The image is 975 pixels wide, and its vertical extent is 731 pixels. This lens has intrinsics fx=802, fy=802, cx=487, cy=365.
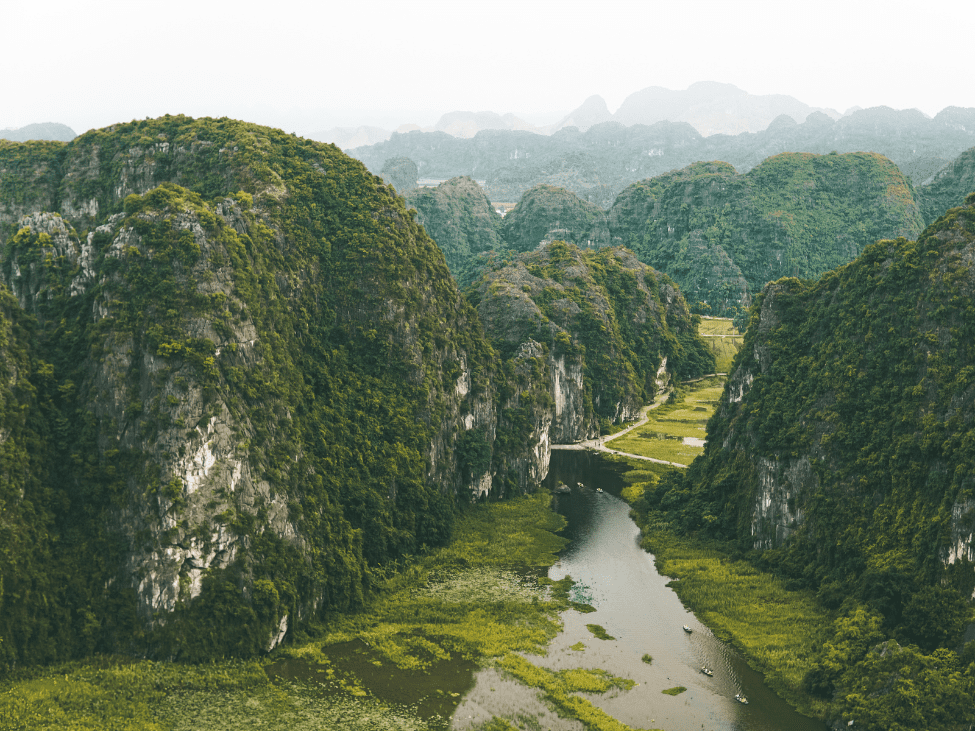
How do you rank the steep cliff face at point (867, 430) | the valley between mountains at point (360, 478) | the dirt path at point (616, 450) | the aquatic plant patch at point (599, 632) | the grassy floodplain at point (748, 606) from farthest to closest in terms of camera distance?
the dirt path at point (616, 450)
the aquatic plant patch at point (599, 632)
the steep cliff face at point (867, 430)
the grassy floodplain at point (748, 606)
the valley between mountains at point (360, 478)

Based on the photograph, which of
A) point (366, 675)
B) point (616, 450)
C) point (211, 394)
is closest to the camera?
point (366, 675)

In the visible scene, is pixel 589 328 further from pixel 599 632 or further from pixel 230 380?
pixel 230 380

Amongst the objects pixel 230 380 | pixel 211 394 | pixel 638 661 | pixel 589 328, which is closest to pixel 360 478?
pixel 230 380

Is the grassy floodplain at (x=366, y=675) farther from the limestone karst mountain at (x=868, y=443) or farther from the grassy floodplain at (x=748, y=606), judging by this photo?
the limestone karst mountain at (x=868, y=443)

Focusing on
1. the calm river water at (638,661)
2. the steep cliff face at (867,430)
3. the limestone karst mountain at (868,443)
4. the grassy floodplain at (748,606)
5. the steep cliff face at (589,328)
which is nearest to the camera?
the calm river water at (638,661)

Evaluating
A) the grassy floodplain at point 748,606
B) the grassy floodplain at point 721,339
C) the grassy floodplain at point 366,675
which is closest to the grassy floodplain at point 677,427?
the grassy floodplain at point 721,339

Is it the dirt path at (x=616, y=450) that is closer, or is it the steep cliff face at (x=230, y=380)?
the steep cliff face at (x=230, y=380)
